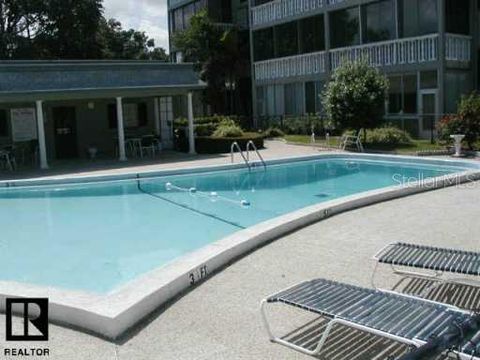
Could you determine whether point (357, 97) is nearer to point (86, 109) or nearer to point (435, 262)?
point (86, 109)

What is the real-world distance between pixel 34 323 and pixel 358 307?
294 cm

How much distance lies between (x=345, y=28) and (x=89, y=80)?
Answer: 12888mm

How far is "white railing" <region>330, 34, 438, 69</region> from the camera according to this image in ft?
79.3

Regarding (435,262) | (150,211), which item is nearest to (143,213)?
(150,211)

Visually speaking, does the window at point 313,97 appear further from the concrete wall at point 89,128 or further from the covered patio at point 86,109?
the concrete wall at point 89,128

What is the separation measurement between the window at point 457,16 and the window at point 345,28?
4.78m

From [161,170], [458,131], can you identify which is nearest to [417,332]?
[161,170]

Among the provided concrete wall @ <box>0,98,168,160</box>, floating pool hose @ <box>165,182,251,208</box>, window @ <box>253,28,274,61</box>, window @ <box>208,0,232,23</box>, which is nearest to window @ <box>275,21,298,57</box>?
window @ <box>253,28,274,61</box>

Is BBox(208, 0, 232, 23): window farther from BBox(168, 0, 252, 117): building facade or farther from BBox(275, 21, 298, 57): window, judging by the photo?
BBox(275, 21, 298, 57): window

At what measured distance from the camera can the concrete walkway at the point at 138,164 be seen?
19.8 meters

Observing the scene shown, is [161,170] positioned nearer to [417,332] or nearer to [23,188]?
[23,188]

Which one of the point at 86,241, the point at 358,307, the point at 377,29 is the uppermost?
the point at 377,29

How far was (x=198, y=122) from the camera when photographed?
3259 cm

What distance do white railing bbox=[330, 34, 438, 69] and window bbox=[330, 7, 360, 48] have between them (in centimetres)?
55
